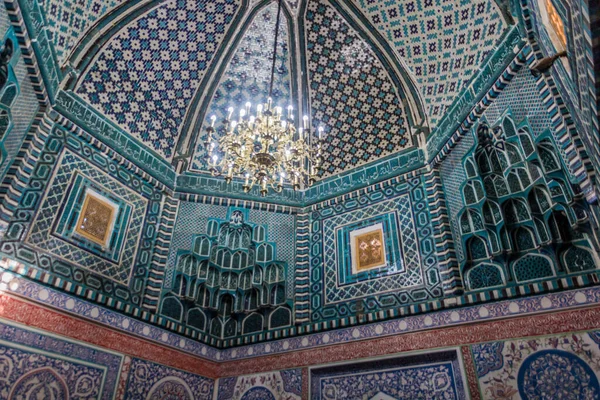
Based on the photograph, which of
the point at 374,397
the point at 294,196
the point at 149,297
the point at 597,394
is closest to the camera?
the point at 597,394

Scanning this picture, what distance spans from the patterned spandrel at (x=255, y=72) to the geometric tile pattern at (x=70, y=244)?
2036mm

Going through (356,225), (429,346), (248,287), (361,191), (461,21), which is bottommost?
(429,346)

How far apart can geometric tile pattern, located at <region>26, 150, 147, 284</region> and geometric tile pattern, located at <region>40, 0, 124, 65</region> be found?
178cm

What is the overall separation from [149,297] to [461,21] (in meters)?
7.11

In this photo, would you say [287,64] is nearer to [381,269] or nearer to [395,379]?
[381,269]

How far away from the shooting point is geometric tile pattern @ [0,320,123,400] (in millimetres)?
5406

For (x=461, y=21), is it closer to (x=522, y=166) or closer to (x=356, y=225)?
(x=522, y=166)

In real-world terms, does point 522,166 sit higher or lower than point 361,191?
lower

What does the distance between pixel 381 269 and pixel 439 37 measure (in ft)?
14.2

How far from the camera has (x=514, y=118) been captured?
6.33m

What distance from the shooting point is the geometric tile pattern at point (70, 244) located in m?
6.37

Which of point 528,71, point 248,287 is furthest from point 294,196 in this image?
point 528,71

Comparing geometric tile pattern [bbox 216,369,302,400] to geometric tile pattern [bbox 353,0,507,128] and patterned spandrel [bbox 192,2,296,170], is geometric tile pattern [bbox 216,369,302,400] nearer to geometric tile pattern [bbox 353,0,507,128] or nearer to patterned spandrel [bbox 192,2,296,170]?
patterned spandrel [bbox 192,2,296,170]

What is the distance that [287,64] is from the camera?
9.98 m
